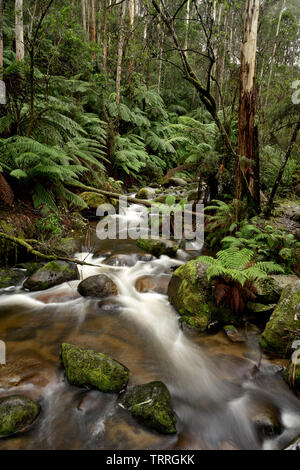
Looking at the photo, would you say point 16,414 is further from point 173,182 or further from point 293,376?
point 173,182

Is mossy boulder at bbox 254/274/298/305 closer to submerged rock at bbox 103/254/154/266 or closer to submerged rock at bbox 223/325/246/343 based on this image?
submerged rock at bbox 223/325/246/343

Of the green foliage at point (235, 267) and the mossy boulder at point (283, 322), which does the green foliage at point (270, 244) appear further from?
the mossy boulder at point (283, 322)

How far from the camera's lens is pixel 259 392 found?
113 inches

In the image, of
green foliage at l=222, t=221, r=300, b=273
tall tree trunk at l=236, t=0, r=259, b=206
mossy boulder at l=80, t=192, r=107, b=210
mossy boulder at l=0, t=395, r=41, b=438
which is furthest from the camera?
mossy boulder at l=80, t=192, r=107, b=210

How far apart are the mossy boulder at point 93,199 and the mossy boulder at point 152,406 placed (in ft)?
20.1

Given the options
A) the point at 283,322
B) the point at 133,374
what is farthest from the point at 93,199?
the point at 283,322

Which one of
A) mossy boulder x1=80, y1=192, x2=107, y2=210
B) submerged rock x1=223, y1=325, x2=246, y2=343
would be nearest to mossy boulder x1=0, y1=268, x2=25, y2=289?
submerged rock x1=223, y1=325, x2=246, y2=343

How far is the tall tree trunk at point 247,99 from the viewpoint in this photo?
4.80 meters

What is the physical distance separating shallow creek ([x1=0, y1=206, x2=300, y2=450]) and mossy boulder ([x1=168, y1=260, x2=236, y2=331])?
0.19m

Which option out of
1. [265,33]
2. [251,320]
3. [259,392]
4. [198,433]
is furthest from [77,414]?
[265,33]

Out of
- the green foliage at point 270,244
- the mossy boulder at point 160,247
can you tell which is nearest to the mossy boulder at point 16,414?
the green foliage at point 270,244

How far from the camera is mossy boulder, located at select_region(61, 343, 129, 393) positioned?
8.80 ft

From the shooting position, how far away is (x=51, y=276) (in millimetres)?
4617
